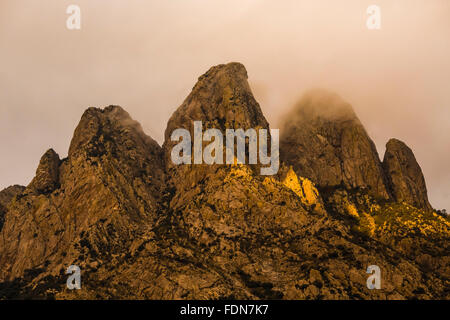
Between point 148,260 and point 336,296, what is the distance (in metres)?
56.9

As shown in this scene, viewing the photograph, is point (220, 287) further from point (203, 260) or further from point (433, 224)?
point (433, 224)

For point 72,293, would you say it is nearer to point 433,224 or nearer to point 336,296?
point 336,296

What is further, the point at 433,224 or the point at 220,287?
the point at 433,224

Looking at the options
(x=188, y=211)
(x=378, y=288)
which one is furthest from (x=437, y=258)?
(x=188, y=211)

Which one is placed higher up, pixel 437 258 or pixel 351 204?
pixel 351 204

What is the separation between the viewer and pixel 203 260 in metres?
157

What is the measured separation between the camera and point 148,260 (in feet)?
504
